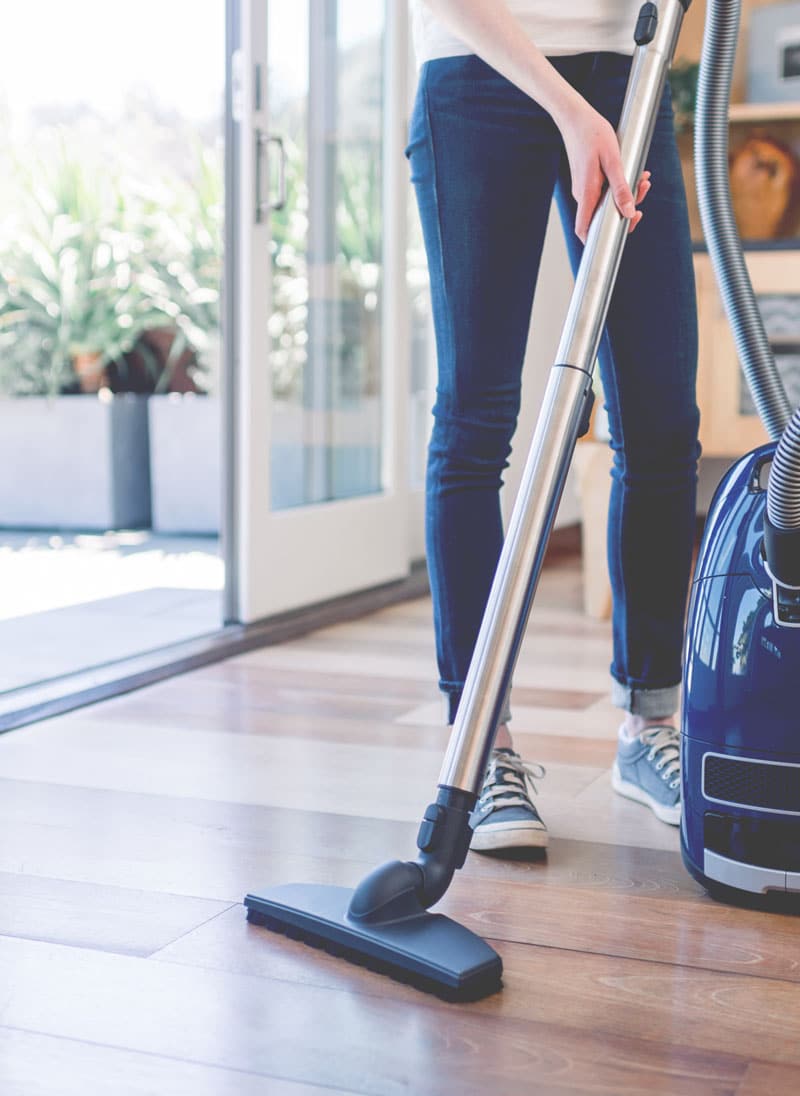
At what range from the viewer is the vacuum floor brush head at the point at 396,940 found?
0.92 meters

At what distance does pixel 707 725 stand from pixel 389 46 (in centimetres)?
211

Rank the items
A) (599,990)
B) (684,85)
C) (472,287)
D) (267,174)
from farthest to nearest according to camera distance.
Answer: (684,85) < (267,174) < (472,287) < (599,990)

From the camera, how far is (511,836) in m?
1.22

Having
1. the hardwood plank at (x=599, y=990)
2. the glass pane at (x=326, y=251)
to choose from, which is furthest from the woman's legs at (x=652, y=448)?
the glass pane at (x=326, y=251)

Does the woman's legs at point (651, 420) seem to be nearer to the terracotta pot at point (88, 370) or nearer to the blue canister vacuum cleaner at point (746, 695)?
Answer: the blue canister vacuum cleaner at point (746, 695)

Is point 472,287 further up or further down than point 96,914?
further up

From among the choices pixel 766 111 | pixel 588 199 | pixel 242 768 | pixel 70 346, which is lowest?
pixel 242 768

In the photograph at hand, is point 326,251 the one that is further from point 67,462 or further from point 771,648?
point 771,648

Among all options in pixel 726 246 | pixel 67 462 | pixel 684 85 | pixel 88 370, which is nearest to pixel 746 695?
pixel 726 246

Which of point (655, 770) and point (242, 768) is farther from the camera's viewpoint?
point (242, 768)

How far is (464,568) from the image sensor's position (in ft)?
4.13

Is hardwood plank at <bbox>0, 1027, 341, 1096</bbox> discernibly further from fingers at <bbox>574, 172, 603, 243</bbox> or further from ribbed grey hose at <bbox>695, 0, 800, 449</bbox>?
ribbed grey hose at <bbox>695, 0, 800, 449</bbox>

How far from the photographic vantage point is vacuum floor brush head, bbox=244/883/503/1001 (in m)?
0.92

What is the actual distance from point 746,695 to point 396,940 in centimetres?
33
